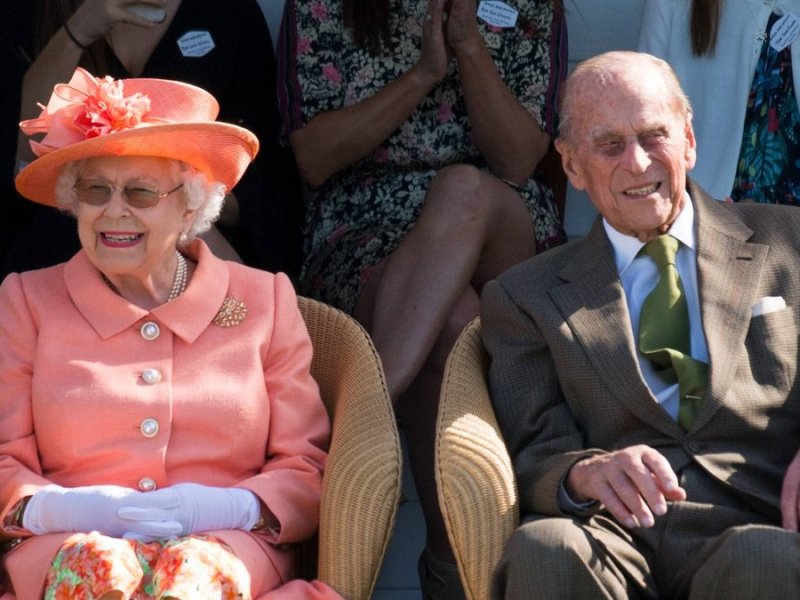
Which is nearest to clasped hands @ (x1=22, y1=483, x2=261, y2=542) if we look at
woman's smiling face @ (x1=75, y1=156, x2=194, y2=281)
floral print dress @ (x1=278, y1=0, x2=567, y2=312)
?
woman's smiling face @ (x1=75, y1=156, x2=194, y2=281)

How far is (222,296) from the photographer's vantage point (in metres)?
4.02

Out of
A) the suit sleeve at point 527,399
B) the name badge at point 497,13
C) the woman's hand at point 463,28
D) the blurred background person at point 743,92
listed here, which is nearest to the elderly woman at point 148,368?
the suit sleeve at point 527,399

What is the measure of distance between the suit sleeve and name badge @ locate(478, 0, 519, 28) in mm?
1356

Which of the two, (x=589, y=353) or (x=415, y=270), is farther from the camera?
(x=415, y=270)

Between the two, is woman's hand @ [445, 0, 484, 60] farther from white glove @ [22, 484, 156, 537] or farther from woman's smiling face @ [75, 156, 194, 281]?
white glove @ [22, 484, 156, 537]

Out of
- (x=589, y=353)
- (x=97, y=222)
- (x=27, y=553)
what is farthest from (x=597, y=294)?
(x=27, y=553)

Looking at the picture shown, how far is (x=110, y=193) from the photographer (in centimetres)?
387

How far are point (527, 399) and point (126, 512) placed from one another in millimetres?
975

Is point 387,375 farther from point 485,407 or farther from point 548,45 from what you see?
point 548,45

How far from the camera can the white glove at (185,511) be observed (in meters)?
3.59

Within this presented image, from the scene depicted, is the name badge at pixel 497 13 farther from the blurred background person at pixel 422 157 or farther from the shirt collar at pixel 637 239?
the shirt collar at pixel 637 239

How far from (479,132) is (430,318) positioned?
2.46ft

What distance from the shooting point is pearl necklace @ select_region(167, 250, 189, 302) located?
4.04m

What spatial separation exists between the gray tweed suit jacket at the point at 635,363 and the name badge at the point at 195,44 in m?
1.54
